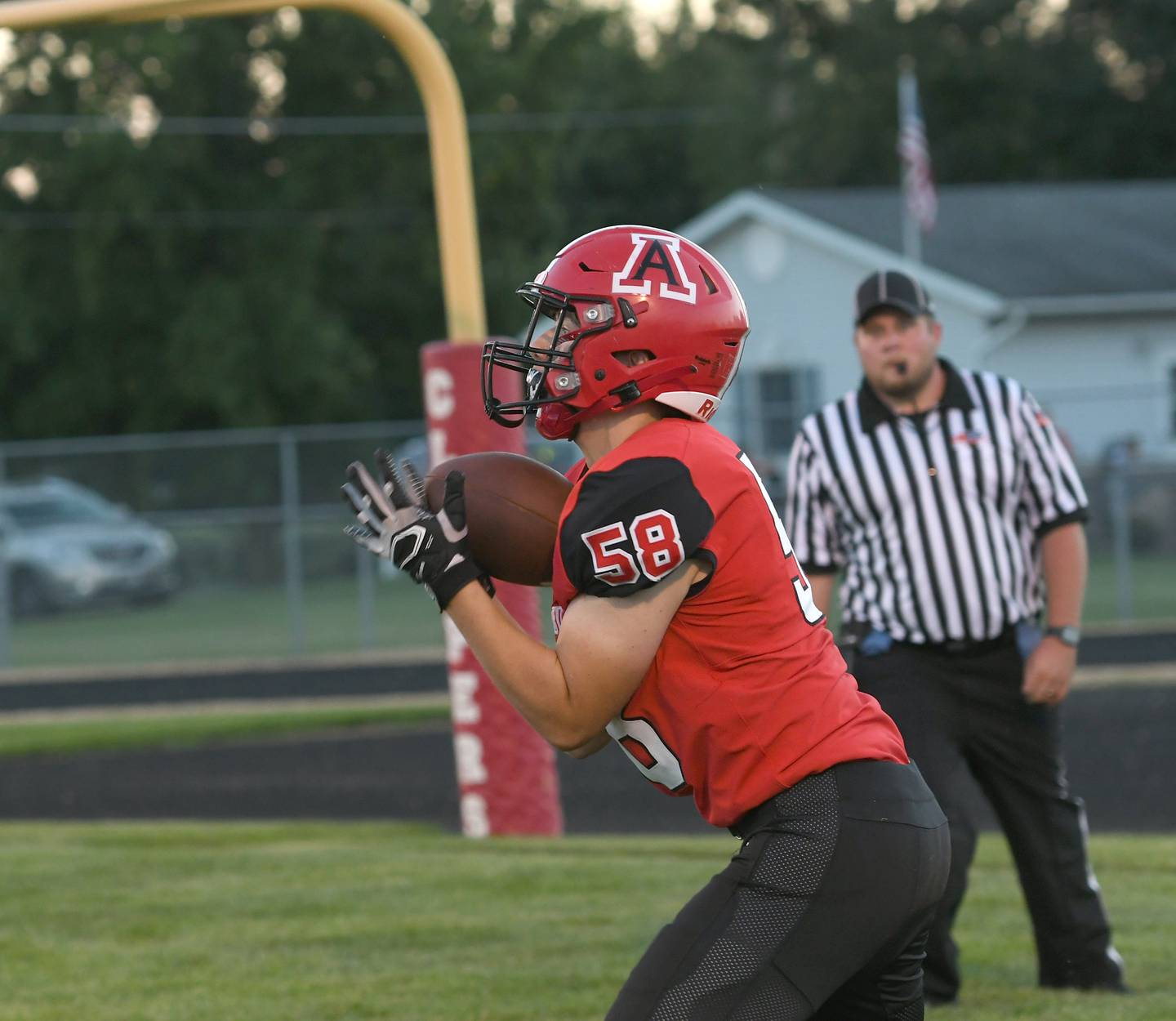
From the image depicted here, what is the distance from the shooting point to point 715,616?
2.86 metres

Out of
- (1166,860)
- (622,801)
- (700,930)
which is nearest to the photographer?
(700,930)

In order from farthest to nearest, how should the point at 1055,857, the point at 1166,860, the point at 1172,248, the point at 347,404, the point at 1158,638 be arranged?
the point at 347,404 < the point at 1172,248 < the point at 1158,638 < the point at 1166,860 < the point at 1055,857

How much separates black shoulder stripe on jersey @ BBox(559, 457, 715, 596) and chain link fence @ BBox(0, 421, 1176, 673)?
581 inches

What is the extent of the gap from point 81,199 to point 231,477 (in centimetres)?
1277

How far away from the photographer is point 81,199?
2911 centimetres

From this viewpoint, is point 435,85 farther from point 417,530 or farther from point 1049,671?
point 417,530

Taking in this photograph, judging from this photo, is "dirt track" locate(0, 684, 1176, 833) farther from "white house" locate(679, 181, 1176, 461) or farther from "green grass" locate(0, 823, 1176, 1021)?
"white house" locate(679, 181, 1176, 461)

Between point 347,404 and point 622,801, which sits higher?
point 347,404

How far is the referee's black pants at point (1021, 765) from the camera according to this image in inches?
200

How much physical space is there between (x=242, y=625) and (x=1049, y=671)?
1374 centimetres

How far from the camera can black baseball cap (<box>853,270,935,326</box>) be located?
16.9ft

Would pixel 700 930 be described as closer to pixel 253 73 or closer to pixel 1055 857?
pixel 1055 857

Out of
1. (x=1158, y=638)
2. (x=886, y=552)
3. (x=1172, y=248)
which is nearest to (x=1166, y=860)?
(x=886, y=552)

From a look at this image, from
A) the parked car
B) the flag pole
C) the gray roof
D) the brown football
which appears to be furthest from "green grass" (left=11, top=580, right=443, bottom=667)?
the brown football
